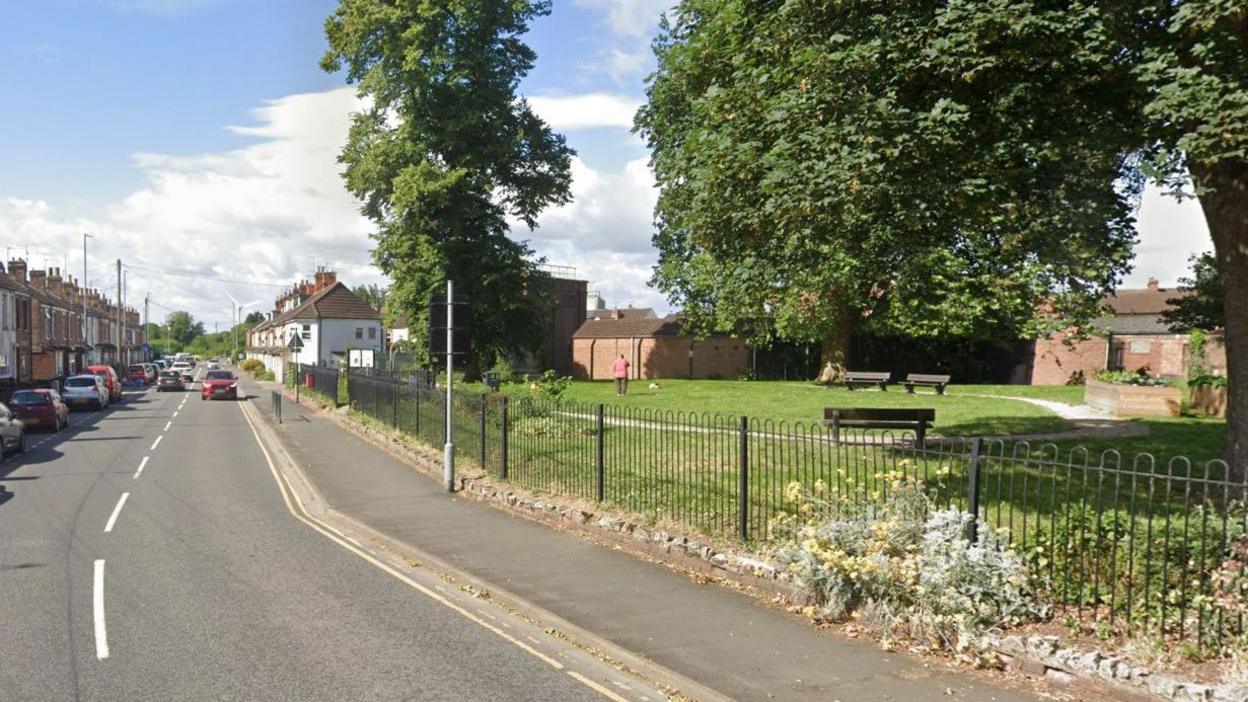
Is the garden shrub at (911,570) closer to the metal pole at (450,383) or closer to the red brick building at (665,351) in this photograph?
the metal pole at (450,383)

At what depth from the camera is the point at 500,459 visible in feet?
47.0

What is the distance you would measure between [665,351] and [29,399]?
32.2 m

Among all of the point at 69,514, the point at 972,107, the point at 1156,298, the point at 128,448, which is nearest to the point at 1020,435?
the point at 972,107

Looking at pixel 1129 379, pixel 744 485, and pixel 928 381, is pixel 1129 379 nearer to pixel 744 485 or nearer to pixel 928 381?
pixel 928 381

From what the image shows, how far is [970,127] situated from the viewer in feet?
29.5

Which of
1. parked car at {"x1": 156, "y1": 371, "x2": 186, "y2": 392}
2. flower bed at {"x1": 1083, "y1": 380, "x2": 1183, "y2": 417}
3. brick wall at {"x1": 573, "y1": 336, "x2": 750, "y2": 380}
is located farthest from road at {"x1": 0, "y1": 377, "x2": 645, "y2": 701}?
parked car at {"x1": 156, "y1": 371, "x2": 186, "y2": 392}

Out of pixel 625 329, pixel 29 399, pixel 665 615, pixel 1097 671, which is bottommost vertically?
pixel 665 615

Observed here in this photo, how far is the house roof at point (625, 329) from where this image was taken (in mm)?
51000

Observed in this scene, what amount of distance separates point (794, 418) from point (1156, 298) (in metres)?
46.7

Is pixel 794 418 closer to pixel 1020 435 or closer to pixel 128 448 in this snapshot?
pixel 1020 435

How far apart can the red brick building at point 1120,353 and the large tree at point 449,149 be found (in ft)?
95.1

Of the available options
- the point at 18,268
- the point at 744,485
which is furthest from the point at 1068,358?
the point at 18,268

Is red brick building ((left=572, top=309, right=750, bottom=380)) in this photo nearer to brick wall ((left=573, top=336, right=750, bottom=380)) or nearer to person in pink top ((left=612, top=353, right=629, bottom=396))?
brick wall ((left=573, top=336, right=750, bottom=380))

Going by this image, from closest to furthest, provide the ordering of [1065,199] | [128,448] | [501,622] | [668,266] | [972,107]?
[501,622]
[972,107]
[1065,199]
[128,448]
[668,266]
